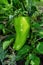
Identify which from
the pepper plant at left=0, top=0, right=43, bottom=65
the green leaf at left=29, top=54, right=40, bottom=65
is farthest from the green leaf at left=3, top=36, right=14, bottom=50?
the green leaf at left=29, top=54, right=40, bottom=65

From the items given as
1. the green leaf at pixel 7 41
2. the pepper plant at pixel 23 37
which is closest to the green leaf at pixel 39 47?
the pepper plant at pixel 23 37

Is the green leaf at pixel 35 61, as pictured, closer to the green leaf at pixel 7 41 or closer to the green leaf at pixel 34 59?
the green leaf at pixel 34 59

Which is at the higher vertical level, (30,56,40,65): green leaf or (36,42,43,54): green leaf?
(36,42,43,54): green leaf

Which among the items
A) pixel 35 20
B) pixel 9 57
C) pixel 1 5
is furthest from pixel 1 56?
pixel 1 5

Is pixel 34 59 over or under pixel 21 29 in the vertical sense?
under

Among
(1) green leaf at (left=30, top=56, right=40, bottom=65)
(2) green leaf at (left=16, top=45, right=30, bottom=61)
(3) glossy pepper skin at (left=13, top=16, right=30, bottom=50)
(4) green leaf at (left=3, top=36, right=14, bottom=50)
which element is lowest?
(1) green leaf at (left=30, top=56, right=40, bottom=65)

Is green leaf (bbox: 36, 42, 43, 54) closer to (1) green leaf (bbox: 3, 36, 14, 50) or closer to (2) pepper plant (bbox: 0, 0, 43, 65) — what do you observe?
(2) pepper plant (bbox: 0, 0, 43, 65)

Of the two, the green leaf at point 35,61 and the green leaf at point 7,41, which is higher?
the green leaf at point 7,41

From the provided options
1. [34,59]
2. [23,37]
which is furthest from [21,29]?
[34,59]

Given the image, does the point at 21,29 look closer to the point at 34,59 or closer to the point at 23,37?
the point at 23,37
